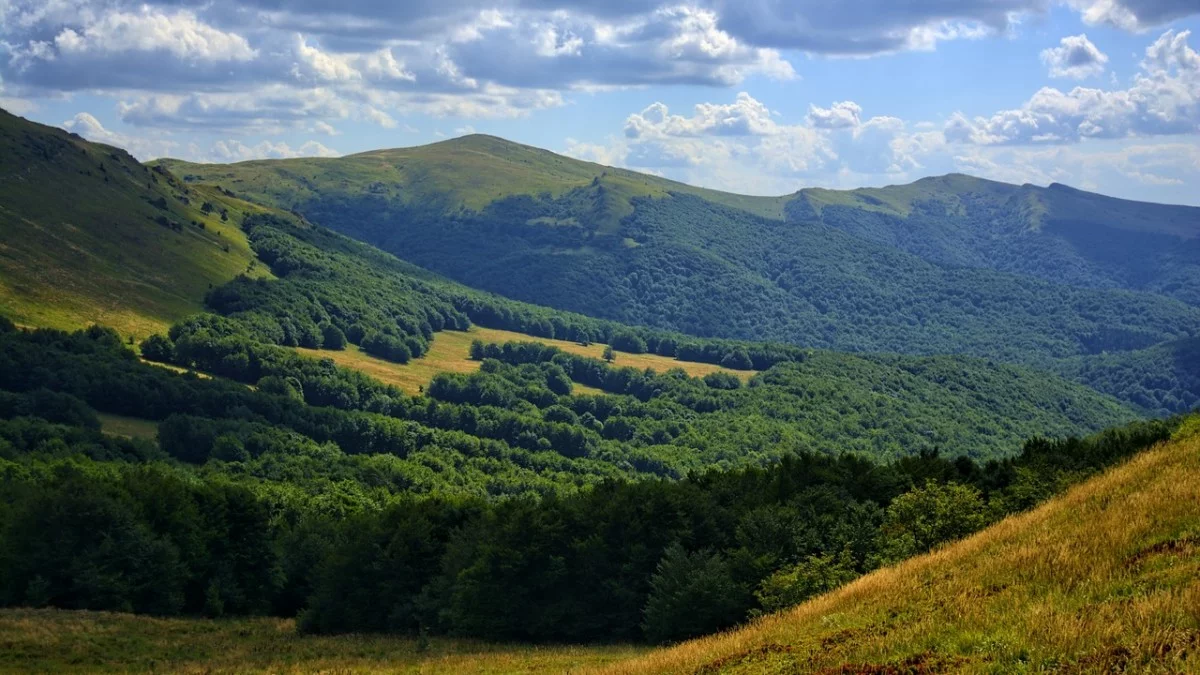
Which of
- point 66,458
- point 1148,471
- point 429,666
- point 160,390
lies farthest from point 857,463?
point 160,390

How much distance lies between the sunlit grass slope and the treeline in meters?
4.42

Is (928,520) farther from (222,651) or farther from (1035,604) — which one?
(222,651)

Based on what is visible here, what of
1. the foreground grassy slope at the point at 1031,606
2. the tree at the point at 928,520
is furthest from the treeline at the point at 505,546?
the foreground grassy slope at the point at 1031,606

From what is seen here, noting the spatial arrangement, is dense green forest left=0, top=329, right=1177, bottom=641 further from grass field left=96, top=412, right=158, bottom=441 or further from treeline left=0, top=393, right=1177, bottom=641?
grass field left=96, top=412, right=158, bottom=441

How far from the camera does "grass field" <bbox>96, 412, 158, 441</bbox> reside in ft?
574

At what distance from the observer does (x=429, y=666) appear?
177ft

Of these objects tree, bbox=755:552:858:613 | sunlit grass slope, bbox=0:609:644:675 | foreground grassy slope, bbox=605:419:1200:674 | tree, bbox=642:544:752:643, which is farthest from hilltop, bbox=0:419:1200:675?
tree, bbox=642:544:752:643

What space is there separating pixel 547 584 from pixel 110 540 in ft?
117

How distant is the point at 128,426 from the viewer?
589ft

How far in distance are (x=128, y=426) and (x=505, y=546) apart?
427ft

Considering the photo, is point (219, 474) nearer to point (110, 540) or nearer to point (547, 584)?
point (110, 540)

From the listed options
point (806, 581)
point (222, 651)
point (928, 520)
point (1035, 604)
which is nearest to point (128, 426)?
point (222, 651)

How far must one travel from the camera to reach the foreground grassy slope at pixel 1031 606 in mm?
17344

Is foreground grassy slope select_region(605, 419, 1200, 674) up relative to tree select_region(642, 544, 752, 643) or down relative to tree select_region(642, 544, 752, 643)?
up
